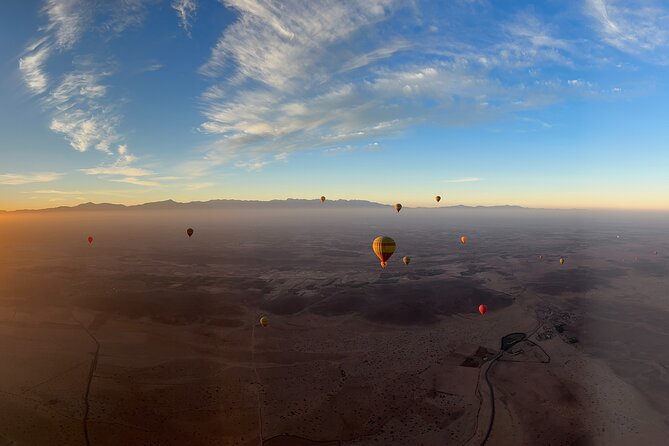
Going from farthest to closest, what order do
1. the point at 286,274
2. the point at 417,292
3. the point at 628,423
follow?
the point at 286,274, the point at 417,292, the point at 628,423

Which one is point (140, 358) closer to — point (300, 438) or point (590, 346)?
point (300, 438)

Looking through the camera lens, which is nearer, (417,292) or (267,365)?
(267,365)

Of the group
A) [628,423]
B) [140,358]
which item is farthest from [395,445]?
[140,358]

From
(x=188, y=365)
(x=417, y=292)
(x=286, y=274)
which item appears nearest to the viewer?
(x=188, y=365)

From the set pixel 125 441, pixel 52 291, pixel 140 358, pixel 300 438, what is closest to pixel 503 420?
pixel 300 438

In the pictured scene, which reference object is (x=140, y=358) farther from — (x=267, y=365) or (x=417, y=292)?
(x=417, y=292)

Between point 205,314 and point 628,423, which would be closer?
point 628,423

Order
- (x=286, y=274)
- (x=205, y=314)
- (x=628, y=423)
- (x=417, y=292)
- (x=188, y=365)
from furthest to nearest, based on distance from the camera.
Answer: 1. (x=286, y=274)
2. (x=417, y=292)
3. (x=205, y=314)
4. (x=188, y=365)
5. (x=628, y=423)

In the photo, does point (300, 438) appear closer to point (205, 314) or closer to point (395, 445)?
point (395, 445)

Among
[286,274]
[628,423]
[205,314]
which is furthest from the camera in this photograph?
[286,274]
